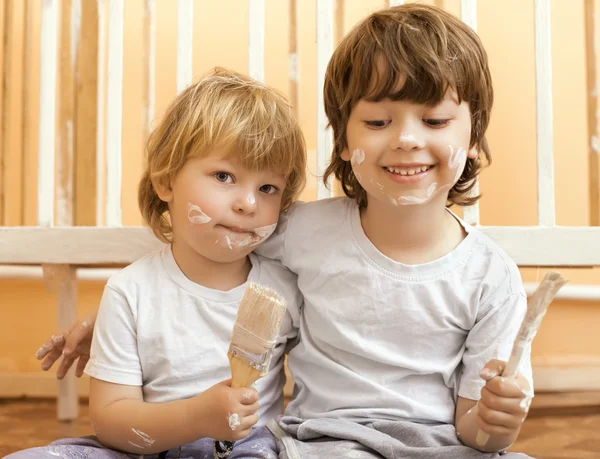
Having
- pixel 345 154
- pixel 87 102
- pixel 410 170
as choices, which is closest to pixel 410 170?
pixel 410 170

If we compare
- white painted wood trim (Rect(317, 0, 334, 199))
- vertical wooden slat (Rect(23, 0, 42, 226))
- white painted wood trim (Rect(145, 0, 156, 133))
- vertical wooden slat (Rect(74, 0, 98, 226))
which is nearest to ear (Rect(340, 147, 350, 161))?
white painted wood trim (Rect(317, 0, 334, 199))

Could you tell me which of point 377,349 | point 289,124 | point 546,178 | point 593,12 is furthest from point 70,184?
point 593,12

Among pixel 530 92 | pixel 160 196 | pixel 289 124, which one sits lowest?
pixel 160 196

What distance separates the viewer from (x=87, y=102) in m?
1.36

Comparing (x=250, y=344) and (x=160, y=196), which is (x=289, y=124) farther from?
→ (x=250, y=344)

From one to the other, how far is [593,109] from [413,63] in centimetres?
53

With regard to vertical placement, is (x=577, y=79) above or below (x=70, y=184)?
above

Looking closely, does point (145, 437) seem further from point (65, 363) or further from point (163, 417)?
point (65, 363)

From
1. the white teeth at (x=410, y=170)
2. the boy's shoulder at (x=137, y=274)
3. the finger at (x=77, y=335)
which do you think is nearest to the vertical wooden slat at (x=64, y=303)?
the finger at (x=77, y=335)

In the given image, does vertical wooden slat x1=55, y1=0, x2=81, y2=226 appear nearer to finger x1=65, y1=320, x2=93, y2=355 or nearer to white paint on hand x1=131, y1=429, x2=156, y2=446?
finger x1=65, y1=320, x2=93, y2=355

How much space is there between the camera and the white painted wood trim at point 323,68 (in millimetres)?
1210

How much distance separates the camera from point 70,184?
1335 millimetres

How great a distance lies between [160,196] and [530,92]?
126 cm

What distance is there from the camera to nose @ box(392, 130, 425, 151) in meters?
0.85
